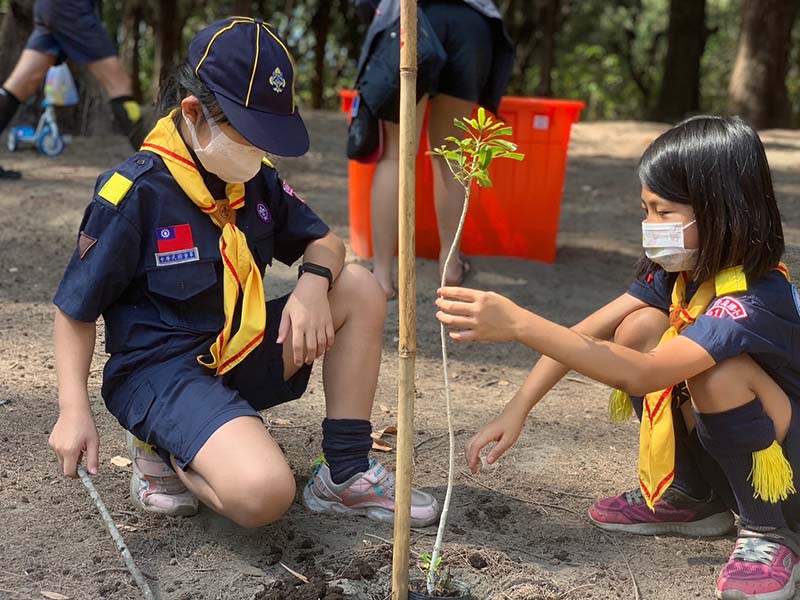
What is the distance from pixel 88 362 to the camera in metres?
2.19

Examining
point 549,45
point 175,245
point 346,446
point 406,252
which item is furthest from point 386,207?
point 549,45

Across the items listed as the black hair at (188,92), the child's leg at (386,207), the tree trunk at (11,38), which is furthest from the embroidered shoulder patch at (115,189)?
the tree trunk at (11,38)

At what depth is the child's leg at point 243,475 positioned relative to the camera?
2.08m

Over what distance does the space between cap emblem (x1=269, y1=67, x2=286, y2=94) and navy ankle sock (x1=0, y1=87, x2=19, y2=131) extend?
149 inches

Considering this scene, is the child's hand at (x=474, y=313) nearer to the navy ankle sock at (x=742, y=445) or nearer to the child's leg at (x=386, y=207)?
the navy ankle sock at (x=742, y=445)

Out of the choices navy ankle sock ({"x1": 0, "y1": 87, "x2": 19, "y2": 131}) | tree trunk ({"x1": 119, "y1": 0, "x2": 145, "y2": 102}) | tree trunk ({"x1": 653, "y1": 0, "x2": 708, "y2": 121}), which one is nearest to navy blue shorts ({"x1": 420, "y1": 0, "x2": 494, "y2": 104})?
navy ankle sock ({"x1": 0, "y1": 87, "x2": 19, "y2": 131})

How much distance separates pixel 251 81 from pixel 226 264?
0.40 metres

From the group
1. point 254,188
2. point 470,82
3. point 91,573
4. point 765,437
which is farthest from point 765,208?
point 470,82

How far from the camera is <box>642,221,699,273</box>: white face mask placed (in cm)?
216

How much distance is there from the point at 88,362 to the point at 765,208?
1.48 metres

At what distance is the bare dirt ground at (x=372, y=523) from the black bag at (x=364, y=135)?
0.60 metres

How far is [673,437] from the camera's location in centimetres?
224

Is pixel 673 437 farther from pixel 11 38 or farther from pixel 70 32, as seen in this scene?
pixel 11 38

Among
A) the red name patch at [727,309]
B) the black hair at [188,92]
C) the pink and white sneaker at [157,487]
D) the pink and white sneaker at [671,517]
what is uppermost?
the black hair at [188,92]
